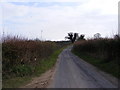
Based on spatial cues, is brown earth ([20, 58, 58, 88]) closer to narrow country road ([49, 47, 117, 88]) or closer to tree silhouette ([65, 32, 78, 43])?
narrow country road ([49, 47, 117, 88])

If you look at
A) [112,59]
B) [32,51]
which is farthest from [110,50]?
[32,51]

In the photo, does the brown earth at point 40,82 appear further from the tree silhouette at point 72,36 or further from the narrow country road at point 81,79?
the tree silhouette at point 72,36

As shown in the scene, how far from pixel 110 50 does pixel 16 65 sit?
12775mm

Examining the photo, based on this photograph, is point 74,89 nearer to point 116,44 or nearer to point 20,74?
point 20,74

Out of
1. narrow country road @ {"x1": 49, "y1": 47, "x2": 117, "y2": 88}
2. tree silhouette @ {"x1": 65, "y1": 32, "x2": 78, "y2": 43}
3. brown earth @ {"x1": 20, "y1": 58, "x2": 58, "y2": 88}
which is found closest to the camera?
narrow country road @ {"x1": 49, "y1": 47, "x2": 117, "y2": 88}

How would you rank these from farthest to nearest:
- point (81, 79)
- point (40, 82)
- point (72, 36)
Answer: point (72, 36)
point (81, 79)
point (40, 82)

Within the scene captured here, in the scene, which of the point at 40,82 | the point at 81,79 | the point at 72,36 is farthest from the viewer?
the point at 72,36

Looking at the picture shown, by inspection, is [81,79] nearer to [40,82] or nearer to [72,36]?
[40,82]

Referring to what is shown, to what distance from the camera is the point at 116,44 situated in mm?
24625

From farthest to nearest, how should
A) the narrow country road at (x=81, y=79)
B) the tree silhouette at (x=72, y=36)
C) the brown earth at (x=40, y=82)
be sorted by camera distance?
the tree silhouette at (x=72, y=36)
the brown earth at (x=40, y=82)
the narrow country road at (x=81, y=79)

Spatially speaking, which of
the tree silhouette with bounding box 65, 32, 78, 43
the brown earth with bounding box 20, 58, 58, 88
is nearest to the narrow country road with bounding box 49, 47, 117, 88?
the brown earth with bounding box 20, 58, 58, 88

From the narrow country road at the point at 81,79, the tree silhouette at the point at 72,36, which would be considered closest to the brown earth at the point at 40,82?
the narrow country road at the point at 81,79

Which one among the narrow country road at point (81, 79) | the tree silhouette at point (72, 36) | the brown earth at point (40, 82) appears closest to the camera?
the narrow country road at point (81, 79)

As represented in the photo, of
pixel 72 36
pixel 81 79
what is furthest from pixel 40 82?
pixel 72 36
